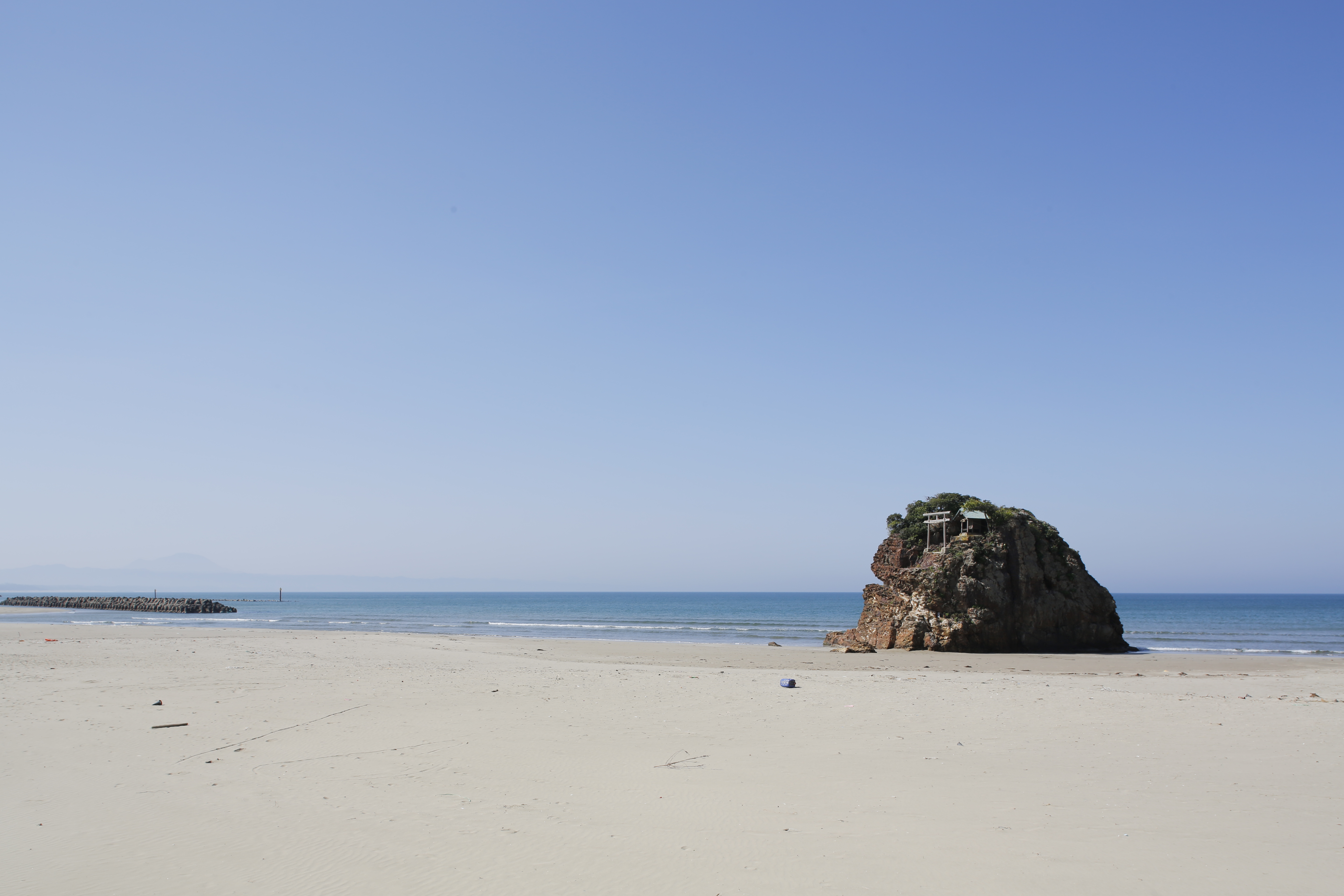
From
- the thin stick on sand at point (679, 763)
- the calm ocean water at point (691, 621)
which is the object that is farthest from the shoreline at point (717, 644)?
the thin stick on sand at point (679, 763)

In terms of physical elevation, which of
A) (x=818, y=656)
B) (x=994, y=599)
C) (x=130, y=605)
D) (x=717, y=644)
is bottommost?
(x=130, y=605)

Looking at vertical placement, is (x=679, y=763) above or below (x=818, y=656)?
above

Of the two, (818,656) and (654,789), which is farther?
(818,656)

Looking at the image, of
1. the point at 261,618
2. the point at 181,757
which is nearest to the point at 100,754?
the point at 181,757

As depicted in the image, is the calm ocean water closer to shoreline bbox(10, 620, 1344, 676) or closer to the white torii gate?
shoreline bbox(10, 620, 1344, 676)

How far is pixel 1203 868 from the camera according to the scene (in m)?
5.87

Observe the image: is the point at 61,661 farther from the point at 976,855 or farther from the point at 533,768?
the point at 976,855

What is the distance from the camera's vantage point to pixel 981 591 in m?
30.7

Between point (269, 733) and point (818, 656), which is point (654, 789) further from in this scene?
point (818, 656)

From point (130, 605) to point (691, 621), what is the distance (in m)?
67.2

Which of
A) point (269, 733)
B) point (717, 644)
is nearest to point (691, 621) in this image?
point (717, 644)

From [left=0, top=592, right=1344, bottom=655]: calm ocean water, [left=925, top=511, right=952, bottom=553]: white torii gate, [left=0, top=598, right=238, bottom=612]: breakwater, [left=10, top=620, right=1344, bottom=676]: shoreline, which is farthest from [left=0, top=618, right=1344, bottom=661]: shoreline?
[left=0, top=598, right=238, bottom=612]: breakwater

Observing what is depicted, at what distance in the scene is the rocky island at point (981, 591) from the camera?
101 feet

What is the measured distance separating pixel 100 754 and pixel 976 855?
9.96 meters
